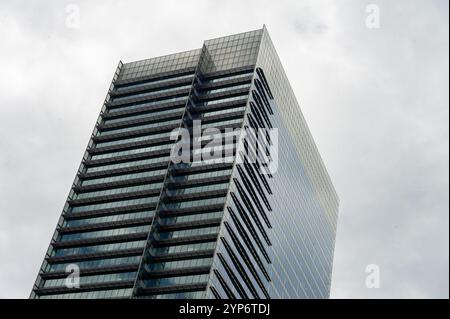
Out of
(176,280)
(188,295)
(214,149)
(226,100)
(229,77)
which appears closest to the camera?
(188,295)

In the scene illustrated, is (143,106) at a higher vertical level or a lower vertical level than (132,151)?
higher

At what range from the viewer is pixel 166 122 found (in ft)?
562

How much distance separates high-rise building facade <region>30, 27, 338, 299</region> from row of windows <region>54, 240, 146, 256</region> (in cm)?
26

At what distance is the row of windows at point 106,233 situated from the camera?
14988 cm

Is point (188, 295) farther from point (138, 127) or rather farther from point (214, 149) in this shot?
point (138, 127)

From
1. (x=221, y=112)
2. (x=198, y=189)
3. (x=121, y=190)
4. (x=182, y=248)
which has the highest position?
(x=221, y=112)

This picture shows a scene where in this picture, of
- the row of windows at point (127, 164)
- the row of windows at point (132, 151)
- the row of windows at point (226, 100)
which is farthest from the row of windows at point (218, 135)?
the row of windows at point (226, 100)

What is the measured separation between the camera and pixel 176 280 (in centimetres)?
13875

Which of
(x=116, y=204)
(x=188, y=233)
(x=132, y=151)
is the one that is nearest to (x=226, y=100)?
(x=132, y=151)

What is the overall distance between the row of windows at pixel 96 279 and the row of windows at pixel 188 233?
1021 centimetres

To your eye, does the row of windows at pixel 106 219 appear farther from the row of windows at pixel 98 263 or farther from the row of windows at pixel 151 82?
the row of windows at pixel 151 82

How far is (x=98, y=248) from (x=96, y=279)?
8525 mm
